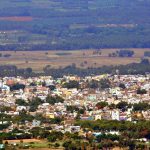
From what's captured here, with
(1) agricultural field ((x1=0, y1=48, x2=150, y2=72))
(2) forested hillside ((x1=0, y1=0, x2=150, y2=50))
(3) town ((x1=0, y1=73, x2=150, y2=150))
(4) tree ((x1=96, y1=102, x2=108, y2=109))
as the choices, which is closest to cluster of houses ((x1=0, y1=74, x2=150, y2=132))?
(3) town ((x1=0, y1=73, x2=150, y2=150))

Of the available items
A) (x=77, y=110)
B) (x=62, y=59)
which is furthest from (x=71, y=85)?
(x=62, y=59)

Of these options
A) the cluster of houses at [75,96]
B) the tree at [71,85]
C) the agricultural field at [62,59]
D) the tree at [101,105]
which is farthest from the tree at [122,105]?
the agricultural field at [62,59]

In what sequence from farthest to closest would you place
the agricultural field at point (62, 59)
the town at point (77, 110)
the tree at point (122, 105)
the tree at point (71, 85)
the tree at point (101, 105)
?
the agricultural field at point (62, 59)
the tree at point (71, 85)
the tree at point (101, 105)
the tree at point (122, 105)
the town at point (77, 110)

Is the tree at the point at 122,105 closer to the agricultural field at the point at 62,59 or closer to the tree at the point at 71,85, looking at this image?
the tree at the point at 71,85

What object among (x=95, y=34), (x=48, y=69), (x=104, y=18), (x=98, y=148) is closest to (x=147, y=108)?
(x=98, y=148)

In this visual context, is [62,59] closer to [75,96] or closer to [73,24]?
[75,96]
